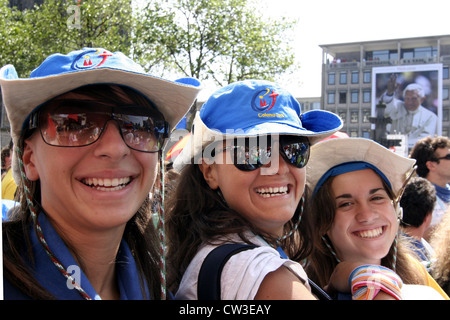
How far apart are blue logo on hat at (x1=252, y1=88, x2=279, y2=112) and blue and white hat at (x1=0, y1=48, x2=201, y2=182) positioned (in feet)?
1.03

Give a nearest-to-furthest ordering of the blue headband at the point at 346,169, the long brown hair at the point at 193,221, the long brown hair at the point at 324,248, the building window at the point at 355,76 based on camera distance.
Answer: the long brown hair at the point at 193,221 < the long brown hair at the point at 324,248 < the blue headband at the point at 346,169 < the building window at the point at 355,76

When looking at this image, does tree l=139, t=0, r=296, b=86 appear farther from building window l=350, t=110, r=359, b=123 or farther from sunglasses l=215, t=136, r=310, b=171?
building window l=350, t=110, r=359, b=123

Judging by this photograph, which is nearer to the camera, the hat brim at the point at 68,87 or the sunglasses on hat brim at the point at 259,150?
the hat brim at the point at 68,87

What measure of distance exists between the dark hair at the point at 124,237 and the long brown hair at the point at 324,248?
2.55 feet

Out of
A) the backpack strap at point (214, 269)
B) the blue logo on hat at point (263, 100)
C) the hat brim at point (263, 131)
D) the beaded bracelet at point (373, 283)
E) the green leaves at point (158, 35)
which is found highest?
the green leaves at point (158, 35)

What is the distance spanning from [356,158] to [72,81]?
4.96 ft

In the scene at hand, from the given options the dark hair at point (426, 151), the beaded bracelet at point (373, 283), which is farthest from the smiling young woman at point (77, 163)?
the dark hair at point (426, 151)

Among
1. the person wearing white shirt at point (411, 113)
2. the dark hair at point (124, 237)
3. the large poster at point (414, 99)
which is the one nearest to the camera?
the dark hair at point (124, 237)

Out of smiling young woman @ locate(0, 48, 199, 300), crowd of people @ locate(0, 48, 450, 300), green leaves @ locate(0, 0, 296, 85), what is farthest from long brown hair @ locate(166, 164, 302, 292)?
green leaves @ locate(0, 0, 296, 85)

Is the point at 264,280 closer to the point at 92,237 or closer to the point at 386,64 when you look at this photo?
the point at 92,237

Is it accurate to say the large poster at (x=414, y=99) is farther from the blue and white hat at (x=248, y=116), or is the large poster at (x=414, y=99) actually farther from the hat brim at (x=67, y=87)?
the hat brim at (x=67, y=87)

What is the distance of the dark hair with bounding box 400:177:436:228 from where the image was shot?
163 inches

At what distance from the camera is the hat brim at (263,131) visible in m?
1.78
